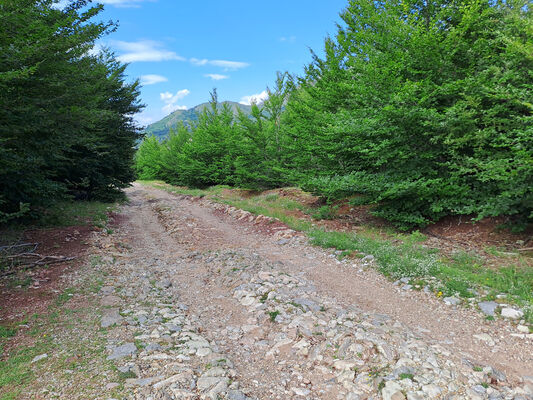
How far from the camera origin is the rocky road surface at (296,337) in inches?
136

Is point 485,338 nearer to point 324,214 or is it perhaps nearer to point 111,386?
point 111,386

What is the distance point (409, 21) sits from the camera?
32.6ft

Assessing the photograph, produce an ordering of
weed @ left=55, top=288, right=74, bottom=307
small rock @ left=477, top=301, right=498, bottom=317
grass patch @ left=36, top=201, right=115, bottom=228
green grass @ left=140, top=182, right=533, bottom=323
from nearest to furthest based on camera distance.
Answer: small rock @ left=477, top=301, right=498, bottom=317 → green grass @ left=140, top=182, right=533, bottom=323 → weed @ left=55, top=288, right=74, bottom=307 → grass patch @ left=36, top=201, right=115, bottom=228

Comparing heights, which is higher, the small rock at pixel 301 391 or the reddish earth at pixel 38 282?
the small rock at pixel 301 391

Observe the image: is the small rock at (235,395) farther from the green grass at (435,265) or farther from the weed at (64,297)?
the green grass at (435,265)

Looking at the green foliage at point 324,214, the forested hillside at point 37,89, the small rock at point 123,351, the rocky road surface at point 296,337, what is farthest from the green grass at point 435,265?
the forested hillside at point 37,89

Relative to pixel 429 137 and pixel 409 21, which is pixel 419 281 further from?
pixel 409 21

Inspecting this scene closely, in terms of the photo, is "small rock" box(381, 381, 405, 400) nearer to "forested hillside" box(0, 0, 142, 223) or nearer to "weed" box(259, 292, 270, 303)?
"weed" box(259, 292, 270, 303)

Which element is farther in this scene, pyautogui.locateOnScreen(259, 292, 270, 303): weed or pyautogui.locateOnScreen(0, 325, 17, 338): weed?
pyautogui.locateOnScreen(259, 292, 270, 303): weed

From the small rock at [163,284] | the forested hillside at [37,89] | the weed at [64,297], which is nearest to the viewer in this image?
the weed at [64,297]

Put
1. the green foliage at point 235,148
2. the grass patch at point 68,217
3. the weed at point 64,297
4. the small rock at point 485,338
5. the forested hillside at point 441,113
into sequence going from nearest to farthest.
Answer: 1. the small rock at point 485,338
2. the weed at point 64,297
3. the forested hillside at point 441,113
4. the grass patch at point 68,217
5. the green foliage at point 235,148

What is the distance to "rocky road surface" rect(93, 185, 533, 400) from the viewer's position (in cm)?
346

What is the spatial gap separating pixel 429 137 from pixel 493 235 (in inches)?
141

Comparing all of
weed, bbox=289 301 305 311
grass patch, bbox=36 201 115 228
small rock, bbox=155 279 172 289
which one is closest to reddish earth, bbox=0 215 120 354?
grass patch, bbox=36 201 115 228
